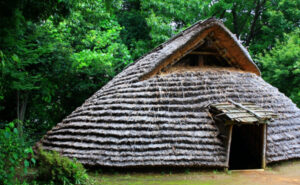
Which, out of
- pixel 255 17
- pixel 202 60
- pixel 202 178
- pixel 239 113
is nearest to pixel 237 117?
pixel 239 113

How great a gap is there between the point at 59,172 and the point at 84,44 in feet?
31.8

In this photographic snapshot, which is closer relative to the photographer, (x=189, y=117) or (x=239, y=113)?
(x=239, y=113)

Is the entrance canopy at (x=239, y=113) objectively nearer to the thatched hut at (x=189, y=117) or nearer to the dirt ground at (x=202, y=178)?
the thatched hut at (x=189, y=117)

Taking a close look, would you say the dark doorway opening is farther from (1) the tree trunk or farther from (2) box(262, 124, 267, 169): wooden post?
(1) the tree trunk

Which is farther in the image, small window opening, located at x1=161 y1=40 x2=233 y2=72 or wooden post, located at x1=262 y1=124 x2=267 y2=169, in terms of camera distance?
small window opening, located at x1=161 y1=40 x2=233 y2=72

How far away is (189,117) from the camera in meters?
6.49

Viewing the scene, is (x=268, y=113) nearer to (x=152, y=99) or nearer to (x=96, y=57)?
(x=152, y=99)

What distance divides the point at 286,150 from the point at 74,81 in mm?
8845

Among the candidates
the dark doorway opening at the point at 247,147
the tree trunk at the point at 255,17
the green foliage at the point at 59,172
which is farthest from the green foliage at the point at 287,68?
the green foliage at the point at 59,172

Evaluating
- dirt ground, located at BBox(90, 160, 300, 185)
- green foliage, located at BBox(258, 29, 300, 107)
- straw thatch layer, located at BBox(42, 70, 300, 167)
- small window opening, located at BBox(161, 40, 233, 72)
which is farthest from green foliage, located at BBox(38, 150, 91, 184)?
green foliage, located at BBox(258, 29, 300, 107)

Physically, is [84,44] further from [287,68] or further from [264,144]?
[287,68]

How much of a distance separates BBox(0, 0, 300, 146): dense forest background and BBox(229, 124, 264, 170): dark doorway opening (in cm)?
498

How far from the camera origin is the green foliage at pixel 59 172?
4.93m

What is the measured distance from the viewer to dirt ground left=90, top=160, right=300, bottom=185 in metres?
5.46
